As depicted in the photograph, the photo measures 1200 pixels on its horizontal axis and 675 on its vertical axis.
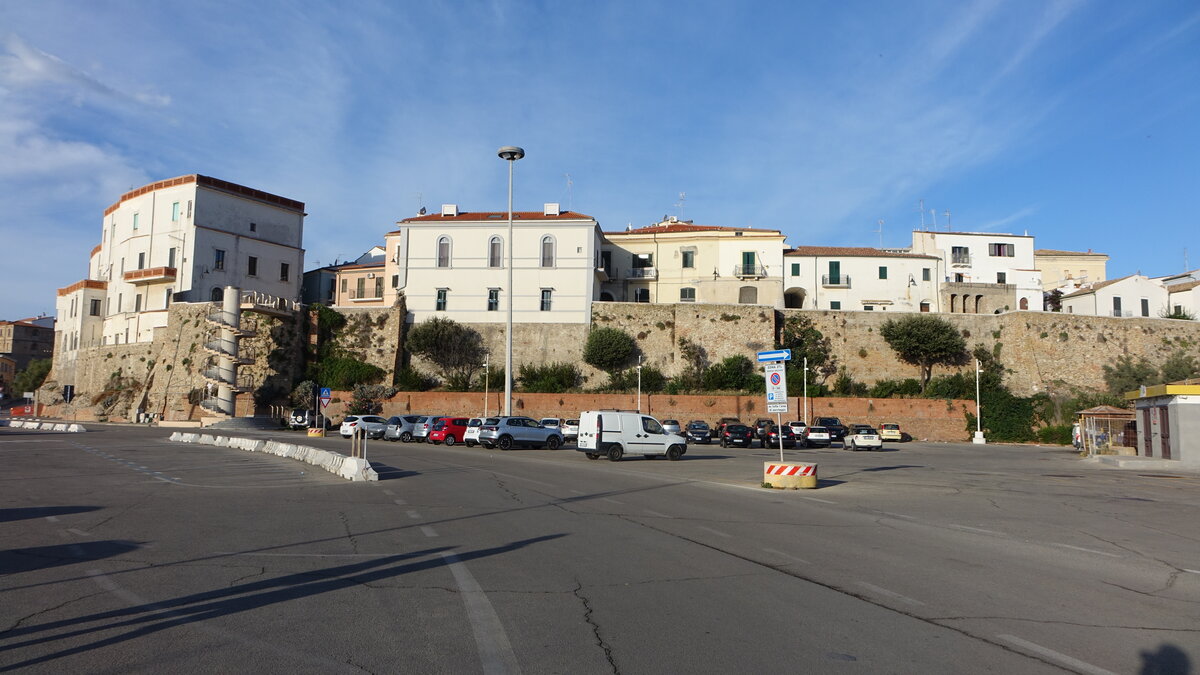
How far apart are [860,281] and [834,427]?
22.0 metres

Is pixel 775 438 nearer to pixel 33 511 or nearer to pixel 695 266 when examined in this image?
pixel 695 266

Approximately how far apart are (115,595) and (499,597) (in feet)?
12.0

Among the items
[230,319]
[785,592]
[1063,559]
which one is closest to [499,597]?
[785,592]

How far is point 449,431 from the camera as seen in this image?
139 feet

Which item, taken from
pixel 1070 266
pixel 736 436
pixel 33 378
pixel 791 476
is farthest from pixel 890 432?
pixel 33 378

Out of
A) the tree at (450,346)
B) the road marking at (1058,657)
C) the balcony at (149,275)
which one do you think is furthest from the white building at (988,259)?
the road marking at (1058,657)

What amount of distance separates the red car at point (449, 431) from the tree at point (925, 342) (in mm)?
34145

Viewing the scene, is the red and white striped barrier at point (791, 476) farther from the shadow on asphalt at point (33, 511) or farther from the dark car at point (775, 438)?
the dark car at point (775, 438)

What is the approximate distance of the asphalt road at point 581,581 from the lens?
20.3 feet

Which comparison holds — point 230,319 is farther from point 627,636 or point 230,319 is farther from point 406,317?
point 627,636

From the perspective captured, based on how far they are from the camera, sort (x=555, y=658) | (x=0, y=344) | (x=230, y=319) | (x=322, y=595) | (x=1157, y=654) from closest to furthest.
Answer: (x=555, y=658)
(x=1157, y=654)
(x=322, y=595)
(x=230, y=319)
(x=0, y=344)

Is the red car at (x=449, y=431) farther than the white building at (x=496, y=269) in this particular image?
No

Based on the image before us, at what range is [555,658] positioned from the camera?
6035 mm

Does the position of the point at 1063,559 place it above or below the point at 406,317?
below
